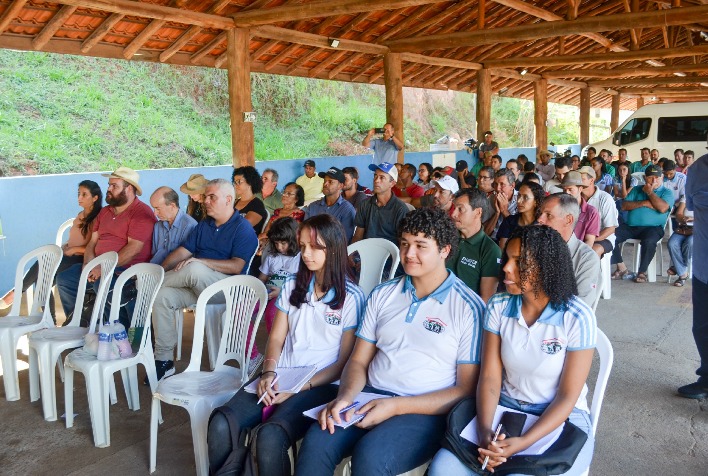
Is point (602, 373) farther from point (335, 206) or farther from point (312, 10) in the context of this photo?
point (312, 10)

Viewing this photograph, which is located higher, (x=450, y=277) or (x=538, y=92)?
(x=538, y=92)

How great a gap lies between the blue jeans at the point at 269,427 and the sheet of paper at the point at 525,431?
1.93 feet

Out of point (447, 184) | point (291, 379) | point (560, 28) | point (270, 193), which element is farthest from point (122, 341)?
point (560, 28)

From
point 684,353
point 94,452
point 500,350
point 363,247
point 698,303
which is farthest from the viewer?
point 684,353

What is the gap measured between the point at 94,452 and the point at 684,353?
3.43 meters

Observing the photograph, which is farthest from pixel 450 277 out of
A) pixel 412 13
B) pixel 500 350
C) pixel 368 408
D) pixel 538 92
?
pixel 538 92

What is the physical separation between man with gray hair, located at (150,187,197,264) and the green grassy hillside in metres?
10.7

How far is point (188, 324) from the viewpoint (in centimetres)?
530

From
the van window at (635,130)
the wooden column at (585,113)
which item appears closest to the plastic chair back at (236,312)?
the van window at (635,130)

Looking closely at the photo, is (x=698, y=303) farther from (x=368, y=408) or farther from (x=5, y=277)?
(x=5, y=277)

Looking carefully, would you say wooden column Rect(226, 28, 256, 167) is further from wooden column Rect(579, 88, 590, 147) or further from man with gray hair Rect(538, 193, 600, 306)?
wooden column Rect(579, 88, 590, 147)

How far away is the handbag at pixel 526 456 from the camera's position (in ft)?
6.19

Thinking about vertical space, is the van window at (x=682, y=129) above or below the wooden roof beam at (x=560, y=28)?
below

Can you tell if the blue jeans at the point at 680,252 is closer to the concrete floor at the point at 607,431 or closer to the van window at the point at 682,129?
the concrete floor at the point at 607,431
